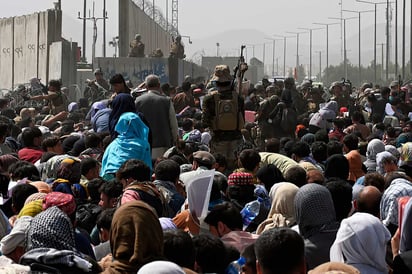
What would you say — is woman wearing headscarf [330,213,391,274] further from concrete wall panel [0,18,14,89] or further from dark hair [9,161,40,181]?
concrete wall panel [0,18,14,89]

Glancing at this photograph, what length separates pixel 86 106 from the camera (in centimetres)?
2148

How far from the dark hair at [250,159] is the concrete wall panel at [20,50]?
22717 millimetres

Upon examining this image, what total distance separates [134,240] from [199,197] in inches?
93.1

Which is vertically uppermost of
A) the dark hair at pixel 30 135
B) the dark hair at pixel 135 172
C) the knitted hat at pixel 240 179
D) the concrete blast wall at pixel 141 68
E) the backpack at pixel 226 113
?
the concrete blast wall at pixel 141 68

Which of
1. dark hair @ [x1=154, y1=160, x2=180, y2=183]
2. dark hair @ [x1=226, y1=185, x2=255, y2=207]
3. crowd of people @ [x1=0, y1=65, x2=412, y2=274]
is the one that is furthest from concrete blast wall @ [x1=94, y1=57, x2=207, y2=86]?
dark hair @ [x1=226, y1=185, x2=255, y2=207]

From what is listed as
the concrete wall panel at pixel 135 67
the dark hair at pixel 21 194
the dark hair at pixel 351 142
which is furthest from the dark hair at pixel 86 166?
the concrete wall panel at pixel 135 67

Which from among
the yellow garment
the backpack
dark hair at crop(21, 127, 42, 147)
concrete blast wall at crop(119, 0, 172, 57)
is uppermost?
concrete blast wall at crop(119, 0, 172, 57)

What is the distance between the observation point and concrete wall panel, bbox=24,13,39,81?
3247 centimetres

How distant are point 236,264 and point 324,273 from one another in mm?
792

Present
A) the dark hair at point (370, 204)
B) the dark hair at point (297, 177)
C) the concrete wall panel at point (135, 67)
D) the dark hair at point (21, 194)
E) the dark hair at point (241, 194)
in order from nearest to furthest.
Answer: the dark hair at point (370, 204) → the dark hair at point (21, 194) → the dark hair at point (241, 194) → the dark hair at point (297, 177) → the concrete wall panel at point (135, 67)

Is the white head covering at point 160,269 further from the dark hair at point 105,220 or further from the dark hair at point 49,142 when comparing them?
the dark hair at point 49,142

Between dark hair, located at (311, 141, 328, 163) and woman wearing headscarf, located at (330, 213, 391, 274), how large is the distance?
18.8ft

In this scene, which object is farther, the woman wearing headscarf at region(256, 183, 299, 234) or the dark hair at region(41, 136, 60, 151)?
the dark hair at region(41, 136, 60, 151)

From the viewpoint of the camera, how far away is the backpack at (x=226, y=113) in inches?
547
